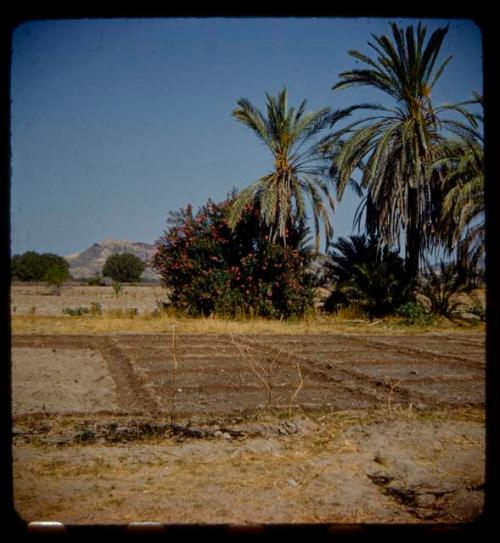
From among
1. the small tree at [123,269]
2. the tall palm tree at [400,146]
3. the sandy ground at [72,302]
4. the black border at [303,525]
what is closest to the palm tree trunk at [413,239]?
the tall palm tree at [400,146]

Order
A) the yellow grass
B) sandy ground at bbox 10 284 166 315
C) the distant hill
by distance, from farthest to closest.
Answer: the distant hill → sandy ground at bbox 10 284 166 315 → the yellow grass

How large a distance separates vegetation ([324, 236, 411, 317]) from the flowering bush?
1.11 m

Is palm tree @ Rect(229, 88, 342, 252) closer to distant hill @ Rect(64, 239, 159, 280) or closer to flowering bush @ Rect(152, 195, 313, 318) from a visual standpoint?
flowering bush @ Rect(152, 195, 313, 318)

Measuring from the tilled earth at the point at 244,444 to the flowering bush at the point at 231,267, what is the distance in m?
8.26

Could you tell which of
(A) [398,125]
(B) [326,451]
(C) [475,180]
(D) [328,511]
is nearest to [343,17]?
(D) [328,511]

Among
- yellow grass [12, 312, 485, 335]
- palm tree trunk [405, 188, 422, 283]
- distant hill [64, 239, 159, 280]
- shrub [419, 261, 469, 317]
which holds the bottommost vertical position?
yellow grass [12, 312, 485, 335]

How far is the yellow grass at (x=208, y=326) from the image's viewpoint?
12.0 m

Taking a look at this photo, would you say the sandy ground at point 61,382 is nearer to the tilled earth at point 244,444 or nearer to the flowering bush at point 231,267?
the tilled earth at point 244,444

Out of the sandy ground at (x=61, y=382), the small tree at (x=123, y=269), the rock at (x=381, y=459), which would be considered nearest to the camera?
the rock at (x=381, y=459)

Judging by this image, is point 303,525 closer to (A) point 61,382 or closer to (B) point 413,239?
(A) point 61,382

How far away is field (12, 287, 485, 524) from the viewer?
2.63 metres

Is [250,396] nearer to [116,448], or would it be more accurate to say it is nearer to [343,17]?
[116,448]

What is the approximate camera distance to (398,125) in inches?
570

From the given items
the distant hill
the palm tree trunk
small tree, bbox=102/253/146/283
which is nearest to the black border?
the palm tree trunk
